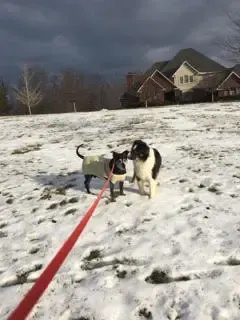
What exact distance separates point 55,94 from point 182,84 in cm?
3477

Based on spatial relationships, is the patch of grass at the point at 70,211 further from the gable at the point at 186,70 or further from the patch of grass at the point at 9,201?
the gable at the point at 186,70

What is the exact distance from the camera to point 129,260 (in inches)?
177

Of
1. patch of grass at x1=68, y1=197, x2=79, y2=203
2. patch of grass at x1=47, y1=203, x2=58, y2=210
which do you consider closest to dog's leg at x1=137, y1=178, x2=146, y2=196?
patch of grass at x1=68, y1=197, x2=79, y2=203

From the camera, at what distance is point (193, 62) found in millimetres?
56031

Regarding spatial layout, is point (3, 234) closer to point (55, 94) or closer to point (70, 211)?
point (70, 211)

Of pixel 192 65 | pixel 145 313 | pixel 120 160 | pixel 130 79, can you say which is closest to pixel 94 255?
pixel 145 313

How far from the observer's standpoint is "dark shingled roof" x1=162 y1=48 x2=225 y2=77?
54.7 m

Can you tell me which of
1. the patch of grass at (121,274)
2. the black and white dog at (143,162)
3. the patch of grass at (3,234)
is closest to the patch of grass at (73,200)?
the black and white dog at (143,162)

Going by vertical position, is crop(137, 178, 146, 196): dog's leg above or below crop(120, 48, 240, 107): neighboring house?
below

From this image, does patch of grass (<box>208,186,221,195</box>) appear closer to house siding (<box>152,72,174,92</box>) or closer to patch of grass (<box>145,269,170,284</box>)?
patch of grass (<box>145,269,170,284</box>)

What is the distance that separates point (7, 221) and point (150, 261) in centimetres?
319

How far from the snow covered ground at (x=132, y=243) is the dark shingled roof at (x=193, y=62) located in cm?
4697

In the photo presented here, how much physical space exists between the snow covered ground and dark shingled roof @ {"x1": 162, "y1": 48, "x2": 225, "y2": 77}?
46972 millimetres

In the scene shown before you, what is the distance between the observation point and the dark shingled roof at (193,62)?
5469 centimetres
